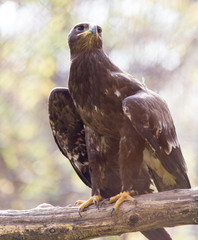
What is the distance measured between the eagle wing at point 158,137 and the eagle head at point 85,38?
762 mm

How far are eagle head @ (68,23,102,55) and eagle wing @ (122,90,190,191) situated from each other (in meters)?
0.76

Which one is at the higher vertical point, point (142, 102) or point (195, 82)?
point (142, 102)

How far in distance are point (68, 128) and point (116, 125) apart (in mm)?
892

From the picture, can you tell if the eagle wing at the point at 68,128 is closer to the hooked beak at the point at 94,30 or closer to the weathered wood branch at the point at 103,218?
the hooked beak at the point at 94,30

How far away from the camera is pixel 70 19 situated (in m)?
5.99

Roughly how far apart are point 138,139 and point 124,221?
2.75 feet

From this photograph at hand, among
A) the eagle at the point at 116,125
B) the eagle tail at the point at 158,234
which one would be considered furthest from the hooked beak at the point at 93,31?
the eagle tail at the point at 158,234

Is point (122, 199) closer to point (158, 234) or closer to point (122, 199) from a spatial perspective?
point (122, 199)

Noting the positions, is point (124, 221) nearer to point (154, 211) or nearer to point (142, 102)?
point (154, 211)

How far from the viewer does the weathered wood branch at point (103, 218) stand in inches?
136

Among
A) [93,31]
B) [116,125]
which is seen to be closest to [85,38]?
[93,31]

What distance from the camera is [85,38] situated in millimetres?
4184

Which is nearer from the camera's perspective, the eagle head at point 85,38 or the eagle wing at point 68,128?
the eagle head at point 85,38

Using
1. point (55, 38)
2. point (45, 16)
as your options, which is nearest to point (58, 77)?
point (55, 38)
